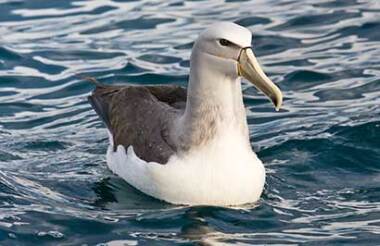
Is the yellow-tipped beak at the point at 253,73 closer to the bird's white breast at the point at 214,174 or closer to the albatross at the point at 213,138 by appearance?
the albatross at the point at 213,138

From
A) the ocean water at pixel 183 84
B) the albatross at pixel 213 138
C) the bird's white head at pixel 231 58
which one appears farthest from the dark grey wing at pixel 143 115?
the bird's white head at pixel 231 58

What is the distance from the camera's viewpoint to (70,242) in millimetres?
9328

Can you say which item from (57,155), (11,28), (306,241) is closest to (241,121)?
(306,241)

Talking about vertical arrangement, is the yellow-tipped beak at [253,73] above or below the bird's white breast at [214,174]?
above

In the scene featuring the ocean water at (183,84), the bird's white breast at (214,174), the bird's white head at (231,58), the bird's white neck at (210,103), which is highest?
the bird's white head at (231,58)

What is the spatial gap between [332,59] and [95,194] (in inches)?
187

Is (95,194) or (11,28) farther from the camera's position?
(11,28)

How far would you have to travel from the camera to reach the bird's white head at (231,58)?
31.9 feet

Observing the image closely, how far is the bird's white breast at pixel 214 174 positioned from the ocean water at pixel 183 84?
9 cm

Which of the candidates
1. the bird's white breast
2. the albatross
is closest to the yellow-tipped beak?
the albatross

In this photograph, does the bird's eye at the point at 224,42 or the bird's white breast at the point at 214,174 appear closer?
the bird's eye at the point at 224,42

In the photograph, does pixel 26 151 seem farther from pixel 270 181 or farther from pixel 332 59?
pixel 332 59

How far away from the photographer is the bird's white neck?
392 inches

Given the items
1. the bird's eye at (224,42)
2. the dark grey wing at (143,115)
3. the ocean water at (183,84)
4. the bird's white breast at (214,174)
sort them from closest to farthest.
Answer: the ocean water at (183,84) < the bird's eye at (224,42) < the bird's white breast at (214,174) < the dark grey wing at (143,115)
